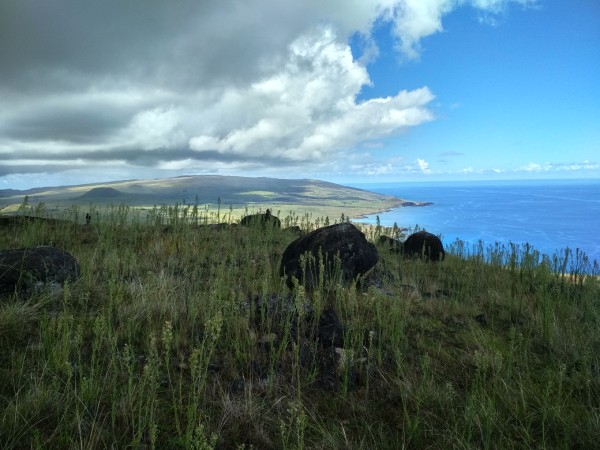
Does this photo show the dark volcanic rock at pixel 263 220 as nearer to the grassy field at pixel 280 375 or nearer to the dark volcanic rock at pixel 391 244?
the dark volcanic rock at pixel 391 244

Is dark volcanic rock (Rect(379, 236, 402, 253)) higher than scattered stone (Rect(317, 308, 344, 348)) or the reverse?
the reverse

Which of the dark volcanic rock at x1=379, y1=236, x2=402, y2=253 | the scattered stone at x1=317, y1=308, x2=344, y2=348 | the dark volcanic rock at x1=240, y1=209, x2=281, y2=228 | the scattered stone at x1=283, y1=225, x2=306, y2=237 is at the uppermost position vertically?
the dark volcanic rock at x1=240, y1=209, x2=281, y2=228

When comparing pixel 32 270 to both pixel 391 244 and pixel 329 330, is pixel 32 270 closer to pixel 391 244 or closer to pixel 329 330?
pixel 329 330

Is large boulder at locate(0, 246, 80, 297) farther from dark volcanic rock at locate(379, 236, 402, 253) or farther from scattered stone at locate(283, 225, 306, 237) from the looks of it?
dark volcanic rock at locate(379, 236, 402, 253)

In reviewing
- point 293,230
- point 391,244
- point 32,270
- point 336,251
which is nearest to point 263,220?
point 293,230

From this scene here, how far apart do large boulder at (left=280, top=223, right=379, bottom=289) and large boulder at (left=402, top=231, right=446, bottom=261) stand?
4.13m

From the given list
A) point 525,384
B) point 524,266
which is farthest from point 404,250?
point 525,384

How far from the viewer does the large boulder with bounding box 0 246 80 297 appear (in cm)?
453

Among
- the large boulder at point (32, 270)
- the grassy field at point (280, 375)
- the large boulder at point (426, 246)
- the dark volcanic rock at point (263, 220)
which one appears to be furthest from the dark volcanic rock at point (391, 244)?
the large boulder at point (32, 270)

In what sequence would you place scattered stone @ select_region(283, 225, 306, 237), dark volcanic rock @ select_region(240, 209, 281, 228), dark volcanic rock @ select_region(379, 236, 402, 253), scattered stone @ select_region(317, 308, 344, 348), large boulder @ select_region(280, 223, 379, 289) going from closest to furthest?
scattered stone @ select_region(317, 308, 344, 348), large boulder @ select_region(280, 223, 379, 289), dark volcanic rock @ select_region(379, 236, 402, 253), dark volcanic rock @ select_region(240, 209, 281, 228), scattered stone @ select_region(283, 225, 306, 237)

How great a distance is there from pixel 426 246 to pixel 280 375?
8382mm

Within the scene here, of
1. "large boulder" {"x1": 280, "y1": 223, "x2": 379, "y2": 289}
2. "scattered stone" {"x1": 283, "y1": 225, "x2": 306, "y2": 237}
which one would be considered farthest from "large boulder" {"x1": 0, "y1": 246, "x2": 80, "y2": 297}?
"scattered stone" {"x1": 283, "y1": 225, "x2": 306, "y2": 237}

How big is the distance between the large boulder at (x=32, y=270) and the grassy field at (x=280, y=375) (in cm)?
28

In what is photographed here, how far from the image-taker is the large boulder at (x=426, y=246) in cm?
1044
